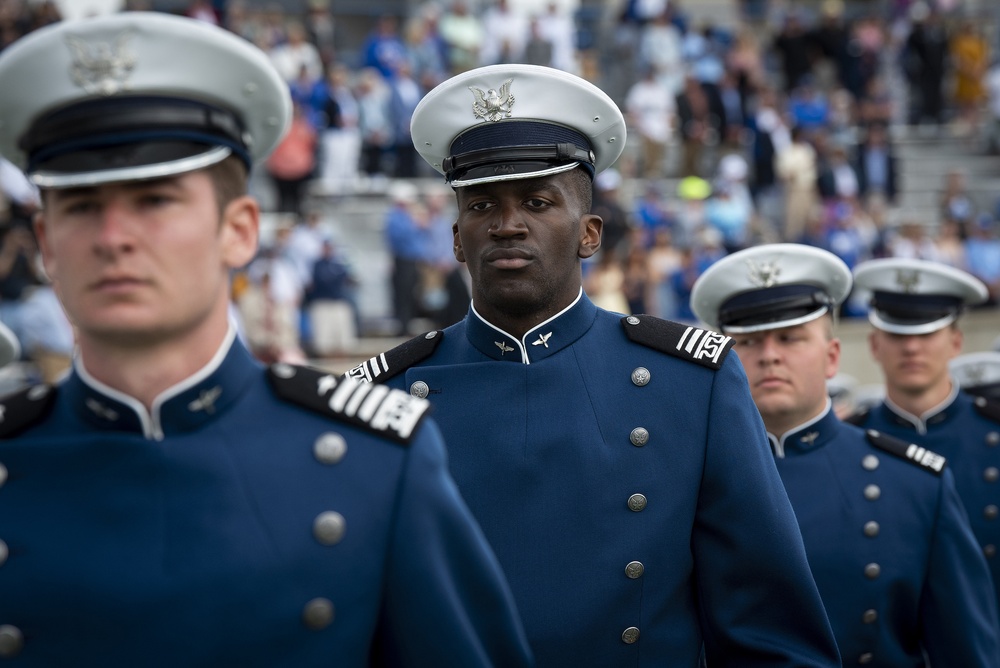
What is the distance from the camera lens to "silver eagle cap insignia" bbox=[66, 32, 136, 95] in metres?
2.58

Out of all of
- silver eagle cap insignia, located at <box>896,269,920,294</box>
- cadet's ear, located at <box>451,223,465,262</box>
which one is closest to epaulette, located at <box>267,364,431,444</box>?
cadet's ear, located at <box>451,223,465,262</box>

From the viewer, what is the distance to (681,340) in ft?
12.6

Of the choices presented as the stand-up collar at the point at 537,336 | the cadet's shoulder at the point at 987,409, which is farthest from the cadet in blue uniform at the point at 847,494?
the cadet's shoulder at the point at 987,409

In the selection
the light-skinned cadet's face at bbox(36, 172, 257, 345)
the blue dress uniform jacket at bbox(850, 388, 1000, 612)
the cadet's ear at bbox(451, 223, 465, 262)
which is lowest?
the blue dress uniform jacket at bbox(850, 388, 1000, 612)

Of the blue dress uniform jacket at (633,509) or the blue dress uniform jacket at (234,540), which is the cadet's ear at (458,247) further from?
the blue dress uniform jacket at (234,540)

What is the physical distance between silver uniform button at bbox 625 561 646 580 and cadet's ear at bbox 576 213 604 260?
0.82 metres

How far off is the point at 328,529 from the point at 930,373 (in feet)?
15.7

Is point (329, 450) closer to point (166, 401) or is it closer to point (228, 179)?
point (166, 401)

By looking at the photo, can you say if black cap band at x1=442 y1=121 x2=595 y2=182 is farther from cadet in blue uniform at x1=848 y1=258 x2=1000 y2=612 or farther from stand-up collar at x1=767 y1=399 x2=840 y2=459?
cadet in blue uniform at x1=848 y1=258 x2=1000 y2=612

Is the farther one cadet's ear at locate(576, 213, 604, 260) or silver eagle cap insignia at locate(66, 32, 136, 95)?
cadet's ear at locate(576, 213, 604, 260)

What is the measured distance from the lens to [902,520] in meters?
5.07

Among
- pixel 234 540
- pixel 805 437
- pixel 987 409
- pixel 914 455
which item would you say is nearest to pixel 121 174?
pixel 234 540

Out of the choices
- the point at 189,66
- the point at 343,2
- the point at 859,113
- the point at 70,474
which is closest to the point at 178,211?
the point at 189,66

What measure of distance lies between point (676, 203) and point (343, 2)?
821cm
